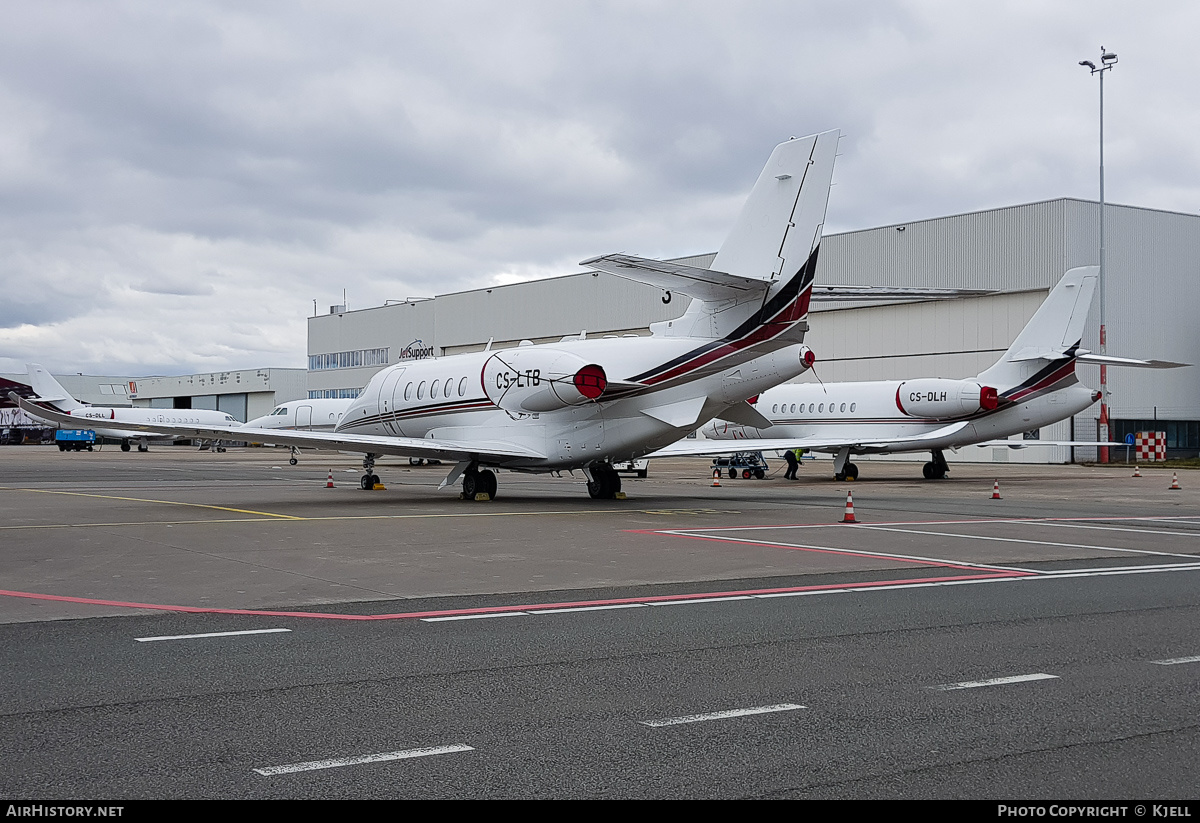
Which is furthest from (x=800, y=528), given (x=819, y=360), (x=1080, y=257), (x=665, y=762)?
(x=819, y=360)

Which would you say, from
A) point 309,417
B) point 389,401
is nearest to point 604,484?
point 389,401

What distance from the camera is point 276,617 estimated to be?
937 centimetres

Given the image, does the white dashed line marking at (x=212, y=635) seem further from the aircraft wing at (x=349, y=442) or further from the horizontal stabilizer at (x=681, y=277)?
the aircraft wing at (x=349, y=442)

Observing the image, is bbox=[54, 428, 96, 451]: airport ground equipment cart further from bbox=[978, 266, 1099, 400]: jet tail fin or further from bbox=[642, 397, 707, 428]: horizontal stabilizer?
bbox=[642, 397, 707, 428]: horizontal stabilizer

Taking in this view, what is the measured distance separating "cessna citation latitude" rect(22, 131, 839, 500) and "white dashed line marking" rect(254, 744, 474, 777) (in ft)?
46.0

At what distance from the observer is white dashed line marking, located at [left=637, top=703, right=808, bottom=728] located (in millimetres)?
5898

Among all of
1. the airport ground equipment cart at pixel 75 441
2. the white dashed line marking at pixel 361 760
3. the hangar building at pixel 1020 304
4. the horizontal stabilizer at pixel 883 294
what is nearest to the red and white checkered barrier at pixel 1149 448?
the hangar building at pixel 1020 304

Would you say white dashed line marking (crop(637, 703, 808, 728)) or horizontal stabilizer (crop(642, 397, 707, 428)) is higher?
horizontal stabilizer (crop(642, 397, 707, 428))

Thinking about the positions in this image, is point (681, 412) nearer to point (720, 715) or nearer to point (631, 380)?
point (631, 380)

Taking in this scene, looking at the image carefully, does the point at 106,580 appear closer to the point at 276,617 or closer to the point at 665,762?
the point at 276,617

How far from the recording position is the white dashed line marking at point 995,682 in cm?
673

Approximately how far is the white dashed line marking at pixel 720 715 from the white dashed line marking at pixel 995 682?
3.56ft

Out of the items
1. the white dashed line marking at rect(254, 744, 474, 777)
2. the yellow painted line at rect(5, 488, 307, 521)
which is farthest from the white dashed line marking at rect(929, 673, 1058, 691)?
the yellow painted line at rect(5, 488, 307, 521)

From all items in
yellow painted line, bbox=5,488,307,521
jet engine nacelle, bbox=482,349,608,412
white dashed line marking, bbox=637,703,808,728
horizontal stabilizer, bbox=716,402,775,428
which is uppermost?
jet engine nacelle, bbox=482,349,608,412
